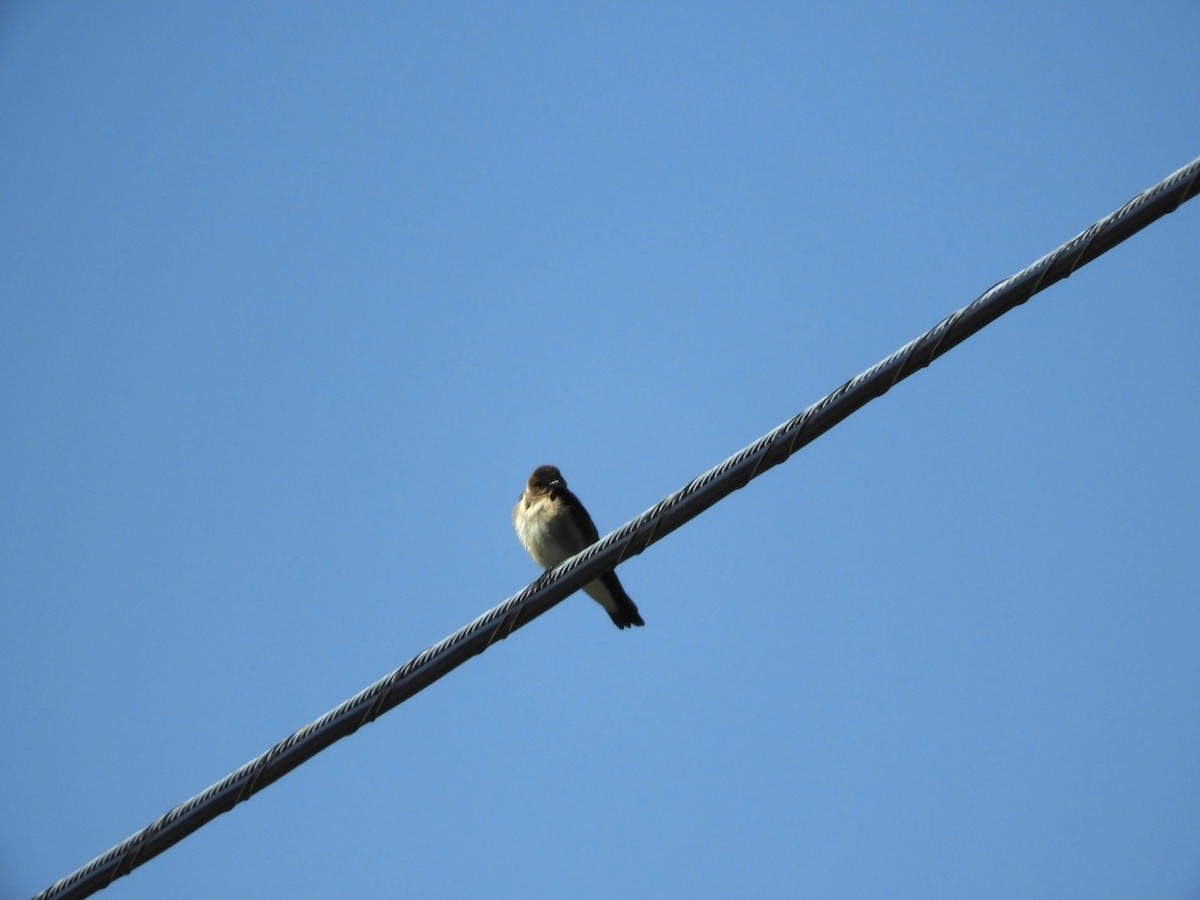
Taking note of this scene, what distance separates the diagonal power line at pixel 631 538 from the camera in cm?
389

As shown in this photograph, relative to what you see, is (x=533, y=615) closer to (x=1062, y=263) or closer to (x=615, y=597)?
(x=1062, y=263)

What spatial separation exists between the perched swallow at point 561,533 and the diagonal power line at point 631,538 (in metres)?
4.05

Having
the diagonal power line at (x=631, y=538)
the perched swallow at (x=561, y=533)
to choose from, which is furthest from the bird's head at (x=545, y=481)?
the diagonal power line at (x=631, y=538)

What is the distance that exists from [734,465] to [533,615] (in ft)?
3.26

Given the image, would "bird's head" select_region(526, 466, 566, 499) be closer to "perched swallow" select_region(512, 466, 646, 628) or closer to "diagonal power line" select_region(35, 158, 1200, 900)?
"perched swallow" select_region(512, 466, 646, 628)

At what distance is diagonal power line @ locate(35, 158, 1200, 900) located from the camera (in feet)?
12.8

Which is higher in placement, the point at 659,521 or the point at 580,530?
the point at 580,530

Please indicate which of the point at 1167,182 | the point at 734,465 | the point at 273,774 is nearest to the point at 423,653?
the point at 273,774

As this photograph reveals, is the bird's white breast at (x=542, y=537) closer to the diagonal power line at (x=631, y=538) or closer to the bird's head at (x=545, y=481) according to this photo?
the bird's head at (x=545, y=481)

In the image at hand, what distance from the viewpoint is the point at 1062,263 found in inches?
154

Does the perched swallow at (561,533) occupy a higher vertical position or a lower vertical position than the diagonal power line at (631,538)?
higher

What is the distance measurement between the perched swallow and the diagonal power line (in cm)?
405

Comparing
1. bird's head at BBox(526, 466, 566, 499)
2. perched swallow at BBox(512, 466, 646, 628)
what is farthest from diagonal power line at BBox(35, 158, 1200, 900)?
bird's head at BBox(526, 466, 566, 499)

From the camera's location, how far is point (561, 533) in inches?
352
